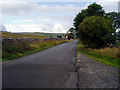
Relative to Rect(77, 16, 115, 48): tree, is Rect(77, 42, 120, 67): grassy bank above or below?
below

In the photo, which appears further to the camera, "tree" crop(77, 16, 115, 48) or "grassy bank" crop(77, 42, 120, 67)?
"tree" crop(77, 16, 115, 48)

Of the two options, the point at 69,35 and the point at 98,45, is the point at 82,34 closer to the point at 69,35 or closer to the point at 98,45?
the point at 98,45

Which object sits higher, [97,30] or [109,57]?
[97,30]

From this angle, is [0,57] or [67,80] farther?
[0,57]

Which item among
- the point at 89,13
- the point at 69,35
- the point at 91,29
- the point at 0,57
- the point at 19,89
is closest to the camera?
the point at 19,89

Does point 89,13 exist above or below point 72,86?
above

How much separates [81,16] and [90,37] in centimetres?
999

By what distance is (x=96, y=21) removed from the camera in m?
17.1

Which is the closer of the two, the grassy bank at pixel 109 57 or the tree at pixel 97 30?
the grassy bank at pixel 109 57

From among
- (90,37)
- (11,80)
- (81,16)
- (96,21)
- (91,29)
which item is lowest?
(11,80)

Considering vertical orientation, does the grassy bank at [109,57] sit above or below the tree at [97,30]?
below

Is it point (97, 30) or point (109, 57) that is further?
point (97, 30)

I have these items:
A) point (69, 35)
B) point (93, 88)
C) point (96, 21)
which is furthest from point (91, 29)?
point (69, 35)

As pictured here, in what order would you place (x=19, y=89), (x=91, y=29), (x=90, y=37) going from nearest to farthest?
(x=19, y=89) → (x=91, y=29) → (x=90, y=37)
